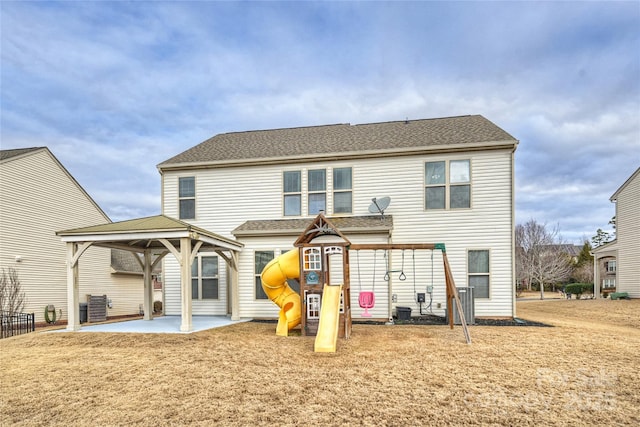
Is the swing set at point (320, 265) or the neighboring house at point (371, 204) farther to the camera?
the neighboring house at point (371, 204)

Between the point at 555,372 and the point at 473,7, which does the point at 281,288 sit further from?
the point at 473,7

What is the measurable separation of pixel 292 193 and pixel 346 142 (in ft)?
9.85

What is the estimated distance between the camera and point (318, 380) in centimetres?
627

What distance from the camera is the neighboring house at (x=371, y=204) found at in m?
13.4

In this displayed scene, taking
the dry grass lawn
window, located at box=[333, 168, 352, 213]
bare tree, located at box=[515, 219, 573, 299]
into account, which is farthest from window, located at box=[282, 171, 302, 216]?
bare tree, located at box=[515, 219, 573, 299]

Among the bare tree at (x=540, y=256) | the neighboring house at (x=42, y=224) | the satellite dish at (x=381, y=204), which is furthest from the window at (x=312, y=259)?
the bare tree at (x=540, y=256)

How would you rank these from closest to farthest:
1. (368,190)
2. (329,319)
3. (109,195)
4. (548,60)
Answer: (329,319) < (368,190) < (548,60) < (109,195)

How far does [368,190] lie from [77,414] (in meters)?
11.1

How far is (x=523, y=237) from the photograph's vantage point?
140ft

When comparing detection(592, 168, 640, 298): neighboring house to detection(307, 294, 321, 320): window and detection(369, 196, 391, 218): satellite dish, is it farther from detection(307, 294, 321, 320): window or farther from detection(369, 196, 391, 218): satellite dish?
detection(307, 294, 321, 320): window

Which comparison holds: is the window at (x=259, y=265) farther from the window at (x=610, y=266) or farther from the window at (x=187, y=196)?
the window at (x=610, y=266)

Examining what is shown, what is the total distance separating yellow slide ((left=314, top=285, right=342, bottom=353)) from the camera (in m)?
8.39

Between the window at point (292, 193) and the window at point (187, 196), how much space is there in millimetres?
3759

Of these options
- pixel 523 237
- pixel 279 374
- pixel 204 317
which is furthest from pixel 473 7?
pixel 523 237
